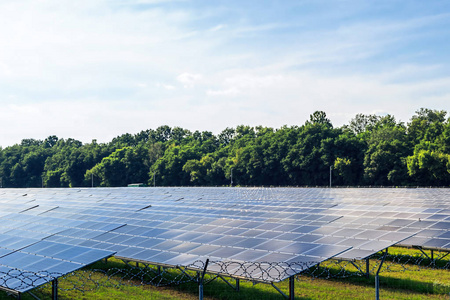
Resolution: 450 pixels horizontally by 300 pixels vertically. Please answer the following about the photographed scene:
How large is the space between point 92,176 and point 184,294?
427ft

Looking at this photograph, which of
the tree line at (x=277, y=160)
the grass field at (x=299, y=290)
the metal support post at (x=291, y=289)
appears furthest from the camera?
the tree line at (x=277, y=160)

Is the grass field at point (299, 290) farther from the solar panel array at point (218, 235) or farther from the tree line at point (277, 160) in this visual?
→ the tree line at point (277, 160)

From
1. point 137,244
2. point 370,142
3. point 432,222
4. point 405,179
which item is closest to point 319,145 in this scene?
point 370,142

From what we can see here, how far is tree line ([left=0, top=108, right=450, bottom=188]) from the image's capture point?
97.2 m

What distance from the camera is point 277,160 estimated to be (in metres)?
117

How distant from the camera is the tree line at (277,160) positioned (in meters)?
97.2

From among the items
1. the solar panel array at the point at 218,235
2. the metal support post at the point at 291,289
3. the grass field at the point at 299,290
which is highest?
the solar panel array at the point at 218,235

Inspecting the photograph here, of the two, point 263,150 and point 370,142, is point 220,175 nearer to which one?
point 263,150

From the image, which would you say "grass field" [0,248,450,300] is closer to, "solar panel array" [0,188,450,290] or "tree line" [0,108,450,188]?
"solar panel array" [0,188,450,290]

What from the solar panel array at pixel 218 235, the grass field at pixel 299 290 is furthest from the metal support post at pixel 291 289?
the grass field at pixel 299 290

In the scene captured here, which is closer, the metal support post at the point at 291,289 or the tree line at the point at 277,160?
the metal support post at the point at 291,289

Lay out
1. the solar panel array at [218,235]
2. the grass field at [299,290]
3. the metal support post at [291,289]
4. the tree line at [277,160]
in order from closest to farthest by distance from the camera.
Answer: the metal support post at [291,289] < the solar panel array at [218,235] < the grass field at [299,290] < the tree line at [277,160]

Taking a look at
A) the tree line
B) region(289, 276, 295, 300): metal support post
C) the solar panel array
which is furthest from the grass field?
the tree line

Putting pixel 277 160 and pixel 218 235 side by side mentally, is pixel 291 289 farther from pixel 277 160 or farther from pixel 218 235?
pixel 277 160
